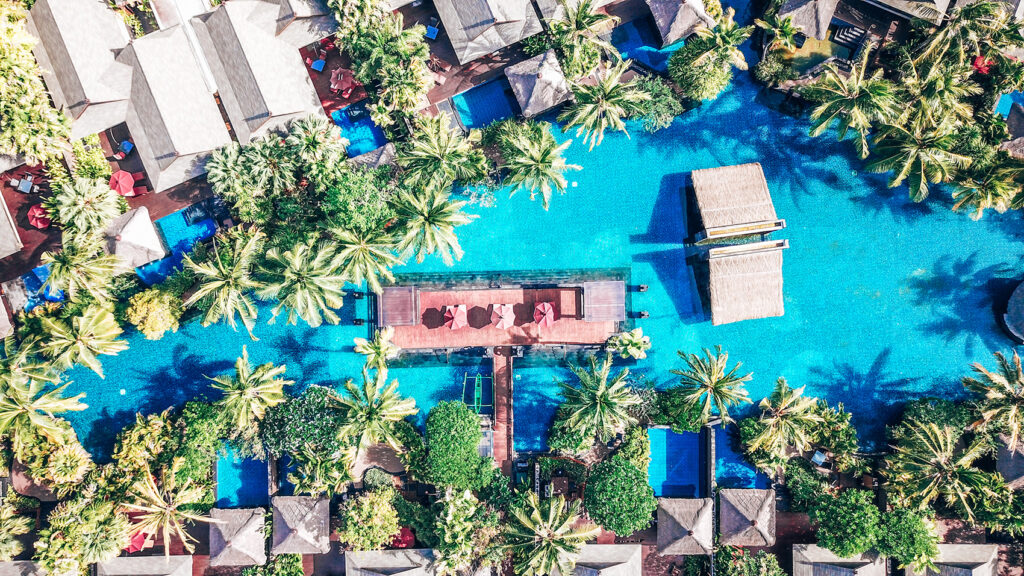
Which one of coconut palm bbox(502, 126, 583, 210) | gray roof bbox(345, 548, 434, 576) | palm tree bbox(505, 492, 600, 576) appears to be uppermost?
coconut palm bbox(502, 126, 583, 210)

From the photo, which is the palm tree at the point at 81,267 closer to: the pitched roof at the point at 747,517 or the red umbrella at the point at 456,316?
the red umbrella at the point at 456,316

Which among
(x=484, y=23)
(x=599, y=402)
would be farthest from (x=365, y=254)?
(x=599, y=402)

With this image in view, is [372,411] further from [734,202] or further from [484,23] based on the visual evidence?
[734,202]

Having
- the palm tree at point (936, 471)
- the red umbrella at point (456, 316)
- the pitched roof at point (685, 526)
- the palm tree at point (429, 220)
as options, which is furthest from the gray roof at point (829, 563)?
the palm tree at point (429, 220)

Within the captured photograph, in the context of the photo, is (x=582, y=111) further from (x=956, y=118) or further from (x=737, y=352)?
(x=956, y=118)

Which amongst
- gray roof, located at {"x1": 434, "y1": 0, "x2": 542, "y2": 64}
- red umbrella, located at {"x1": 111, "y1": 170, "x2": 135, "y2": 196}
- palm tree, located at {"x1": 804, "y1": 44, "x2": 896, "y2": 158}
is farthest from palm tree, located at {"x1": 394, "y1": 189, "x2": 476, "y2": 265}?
palm tree, located at {"x1": 804, "y1": 44, "x2": 896, "y2": 158}

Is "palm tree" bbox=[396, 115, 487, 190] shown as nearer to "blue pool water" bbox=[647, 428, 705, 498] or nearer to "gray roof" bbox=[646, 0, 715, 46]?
"gray roof" bbox=[646, 0, 715, 46]

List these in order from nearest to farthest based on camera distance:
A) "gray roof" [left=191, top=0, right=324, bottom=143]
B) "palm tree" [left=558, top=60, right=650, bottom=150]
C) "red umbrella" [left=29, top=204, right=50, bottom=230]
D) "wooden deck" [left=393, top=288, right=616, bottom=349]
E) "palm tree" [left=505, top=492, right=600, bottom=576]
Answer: "palm tree" [left=505, top=492, right=600, bottom=576]
"palm tree" [left=558, top=60, right=650, bottom=150]
"gray roof" [left=191, top=0, right=324, bottom=143]
"red umbrella" [left=29, top=204, right=50, bottom=230]
"wooden deck" [left=393, top=288, right=616, bottom=349]
